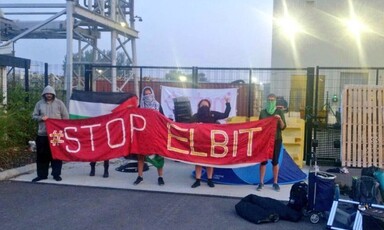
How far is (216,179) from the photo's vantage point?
8328 mm

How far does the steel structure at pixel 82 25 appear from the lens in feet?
45.2

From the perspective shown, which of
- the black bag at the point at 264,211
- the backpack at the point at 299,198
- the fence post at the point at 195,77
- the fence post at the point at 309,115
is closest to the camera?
the black bag at the point at 264,211

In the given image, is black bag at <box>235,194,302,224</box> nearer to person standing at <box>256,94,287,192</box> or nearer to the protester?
person standing at <box>256,94,287,192</box>

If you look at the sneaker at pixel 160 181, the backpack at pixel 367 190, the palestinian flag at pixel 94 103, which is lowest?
the sneaker at pixel 160 181

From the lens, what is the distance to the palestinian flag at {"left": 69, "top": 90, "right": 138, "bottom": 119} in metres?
9.76

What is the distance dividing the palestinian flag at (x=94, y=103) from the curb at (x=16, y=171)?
59.8 inches

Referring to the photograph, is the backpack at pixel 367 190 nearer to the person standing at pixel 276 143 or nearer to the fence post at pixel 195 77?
the person standing at pixel 276 143

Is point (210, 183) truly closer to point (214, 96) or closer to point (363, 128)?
point (214, 96)

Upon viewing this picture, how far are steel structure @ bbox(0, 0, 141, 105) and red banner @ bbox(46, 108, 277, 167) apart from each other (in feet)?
14.8

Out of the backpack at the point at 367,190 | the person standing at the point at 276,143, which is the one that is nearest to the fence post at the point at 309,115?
the person standing at the point at 276,143

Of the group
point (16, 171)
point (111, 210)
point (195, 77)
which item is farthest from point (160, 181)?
point (195, 77)

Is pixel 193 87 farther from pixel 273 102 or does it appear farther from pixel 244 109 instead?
pixel 273 102

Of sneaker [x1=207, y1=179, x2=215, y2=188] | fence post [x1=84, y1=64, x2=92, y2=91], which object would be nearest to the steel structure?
fence post [x1=84, y1=64, x2=92, y2=91]

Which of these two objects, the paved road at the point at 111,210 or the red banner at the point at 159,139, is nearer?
the paved road at the point at 111,210
